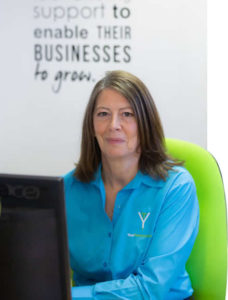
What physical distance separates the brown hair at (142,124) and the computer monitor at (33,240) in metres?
0.82

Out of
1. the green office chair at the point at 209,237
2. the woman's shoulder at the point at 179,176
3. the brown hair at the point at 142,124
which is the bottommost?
the green office chair at the point at 209,237

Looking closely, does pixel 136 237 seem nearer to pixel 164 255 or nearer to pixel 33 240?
pixel 164 255

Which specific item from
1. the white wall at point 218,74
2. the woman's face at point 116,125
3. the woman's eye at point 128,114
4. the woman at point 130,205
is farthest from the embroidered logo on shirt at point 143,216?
the white wall at point 218,74

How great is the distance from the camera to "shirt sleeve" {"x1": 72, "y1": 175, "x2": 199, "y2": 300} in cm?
142

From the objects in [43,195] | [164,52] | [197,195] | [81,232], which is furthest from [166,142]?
[164,52]

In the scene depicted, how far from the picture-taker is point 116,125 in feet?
5.31

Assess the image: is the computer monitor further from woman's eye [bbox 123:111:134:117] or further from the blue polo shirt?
woman's eye [bbox 123:111:134:117]

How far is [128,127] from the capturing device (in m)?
1.63

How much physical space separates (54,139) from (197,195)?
1.54 meters

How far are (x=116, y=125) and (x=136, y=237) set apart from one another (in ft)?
1.23

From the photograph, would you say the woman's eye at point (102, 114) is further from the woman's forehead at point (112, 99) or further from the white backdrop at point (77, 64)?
the white backdrop at point (77, 64)

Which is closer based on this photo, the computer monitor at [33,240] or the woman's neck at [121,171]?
the computer monitor at [33,240]

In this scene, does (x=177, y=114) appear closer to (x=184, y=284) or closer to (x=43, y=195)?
(x=184, y=284)

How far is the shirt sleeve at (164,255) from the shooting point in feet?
4.64
